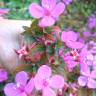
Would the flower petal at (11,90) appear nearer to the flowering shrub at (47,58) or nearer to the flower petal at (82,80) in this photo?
the flowering shrub at (47,58)

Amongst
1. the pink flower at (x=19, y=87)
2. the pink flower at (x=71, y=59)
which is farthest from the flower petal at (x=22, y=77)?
the pink flower at (x=71, y=59)

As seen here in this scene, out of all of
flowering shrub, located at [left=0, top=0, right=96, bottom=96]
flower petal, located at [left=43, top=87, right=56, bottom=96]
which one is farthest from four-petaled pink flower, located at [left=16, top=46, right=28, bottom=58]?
flower petal, located at [left=43, top=87, right=56, bottom=96]

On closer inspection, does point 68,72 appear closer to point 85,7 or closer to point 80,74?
point 80,74

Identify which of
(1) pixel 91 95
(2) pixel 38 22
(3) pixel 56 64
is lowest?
(1) pixel 91 95

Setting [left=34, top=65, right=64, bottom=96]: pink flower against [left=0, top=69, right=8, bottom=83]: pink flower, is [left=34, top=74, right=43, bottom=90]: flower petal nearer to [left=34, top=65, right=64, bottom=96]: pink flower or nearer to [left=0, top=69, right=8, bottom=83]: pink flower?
[left=34, top=65, right=64, bottom=96]: pink flower

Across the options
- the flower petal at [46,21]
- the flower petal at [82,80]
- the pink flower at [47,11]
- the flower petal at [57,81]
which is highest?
the pink flower at [47,11]

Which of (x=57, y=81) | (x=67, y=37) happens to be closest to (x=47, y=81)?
(x=57, y=81)

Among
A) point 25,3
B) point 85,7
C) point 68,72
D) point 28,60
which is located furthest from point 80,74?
→ point 85,7
